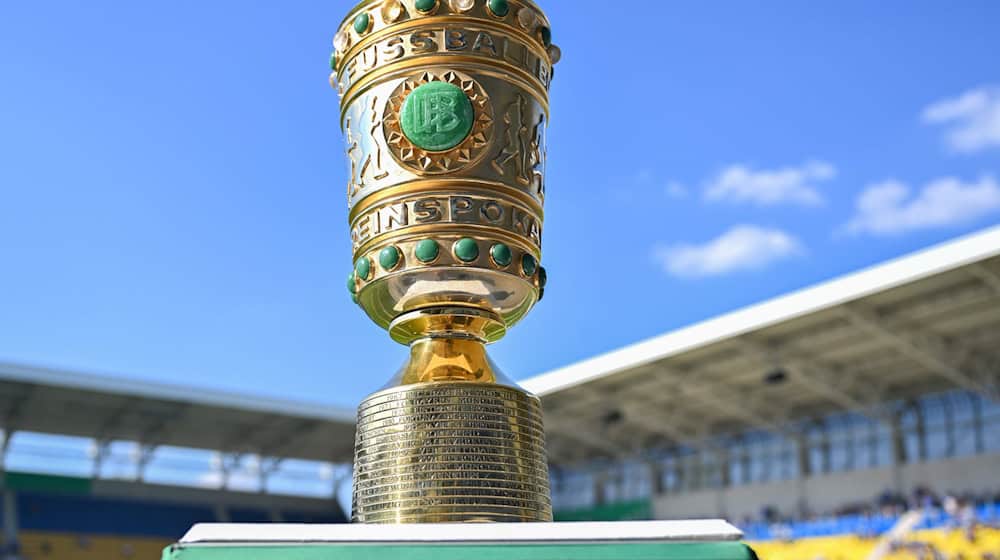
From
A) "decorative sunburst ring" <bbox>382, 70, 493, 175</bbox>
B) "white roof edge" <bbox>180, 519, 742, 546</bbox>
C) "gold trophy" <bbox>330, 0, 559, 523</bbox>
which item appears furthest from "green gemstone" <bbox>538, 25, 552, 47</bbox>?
"white roof edge" <bbox>180, 519, 742, 546</bbox>

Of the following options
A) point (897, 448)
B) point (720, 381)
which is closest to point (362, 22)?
point (720, 381)

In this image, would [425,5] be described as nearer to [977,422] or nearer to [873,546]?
[873,546]

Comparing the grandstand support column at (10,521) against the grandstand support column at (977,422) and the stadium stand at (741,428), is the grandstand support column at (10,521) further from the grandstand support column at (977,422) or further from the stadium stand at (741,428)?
the grandstand support column at (977,422)

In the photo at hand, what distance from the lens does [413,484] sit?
2.46 metres

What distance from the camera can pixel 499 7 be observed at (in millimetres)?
2670

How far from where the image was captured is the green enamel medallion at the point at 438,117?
2.55m

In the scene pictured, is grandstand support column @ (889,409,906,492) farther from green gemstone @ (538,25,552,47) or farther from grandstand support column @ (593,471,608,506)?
green gemstone @ (538,25,552,47)

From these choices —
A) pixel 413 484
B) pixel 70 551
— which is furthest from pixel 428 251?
pixel 70 551

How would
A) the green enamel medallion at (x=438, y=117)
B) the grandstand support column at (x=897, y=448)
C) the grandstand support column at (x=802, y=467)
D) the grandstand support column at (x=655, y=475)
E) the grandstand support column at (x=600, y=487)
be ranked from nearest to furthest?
1. the green enamel medallion at (x=438, y=117)
2. the grandstand support column at (x=897, y=448)
3. the grandstand support column at (x=802, y=467)
4. the grandstand support column at (x=655, y=475)
5. the grandstand support column at (x=600, y=487)

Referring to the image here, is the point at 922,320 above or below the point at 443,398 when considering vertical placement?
above

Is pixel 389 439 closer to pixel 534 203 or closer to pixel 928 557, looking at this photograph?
pixel 534 203

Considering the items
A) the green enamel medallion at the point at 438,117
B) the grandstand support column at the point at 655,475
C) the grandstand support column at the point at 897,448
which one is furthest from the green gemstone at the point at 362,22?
the grandstand support column at the point at 655,475

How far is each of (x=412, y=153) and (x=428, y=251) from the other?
26 centimetres

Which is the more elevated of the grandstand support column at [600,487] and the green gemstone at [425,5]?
the grandstand support column at [600,487]
